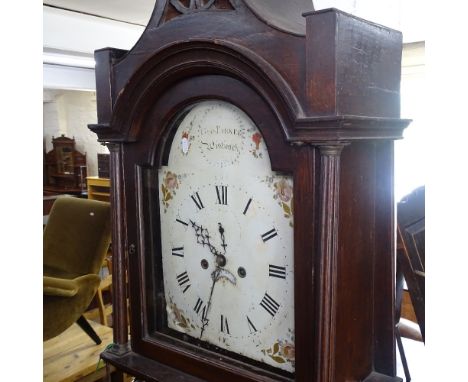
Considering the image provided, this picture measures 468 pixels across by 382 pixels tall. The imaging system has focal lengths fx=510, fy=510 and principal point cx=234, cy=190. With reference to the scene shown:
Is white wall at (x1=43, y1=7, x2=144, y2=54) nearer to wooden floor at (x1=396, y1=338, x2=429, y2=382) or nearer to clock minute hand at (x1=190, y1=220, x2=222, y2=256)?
clock minute hand at (x1=190, y1=220, x2=222, y2=256)

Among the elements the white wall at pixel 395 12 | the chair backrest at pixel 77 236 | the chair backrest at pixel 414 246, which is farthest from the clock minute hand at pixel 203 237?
the chair backrest at pixel 77 236

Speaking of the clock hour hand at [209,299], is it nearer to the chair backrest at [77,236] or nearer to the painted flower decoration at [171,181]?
the painted flower decoration at [171,181]

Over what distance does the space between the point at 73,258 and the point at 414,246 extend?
225 centimetres

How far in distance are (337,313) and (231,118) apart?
0.31 m

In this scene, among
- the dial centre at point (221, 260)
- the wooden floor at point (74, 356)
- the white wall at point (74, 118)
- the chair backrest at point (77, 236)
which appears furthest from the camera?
the white wall at point (74, 118)

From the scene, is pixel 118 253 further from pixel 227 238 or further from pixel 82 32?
pixel 82 32

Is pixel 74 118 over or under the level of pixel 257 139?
over

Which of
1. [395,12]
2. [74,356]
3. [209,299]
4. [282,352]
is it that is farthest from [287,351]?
[74,356]

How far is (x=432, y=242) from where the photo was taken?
34 centimetres

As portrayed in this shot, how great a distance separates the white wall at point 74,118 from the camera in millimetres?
7266

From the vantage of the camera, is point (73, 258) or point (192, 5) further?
point (73, 258)

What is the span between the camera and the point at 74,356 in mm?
2211

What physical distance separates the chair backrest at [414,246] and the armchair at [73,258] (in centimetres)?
176
